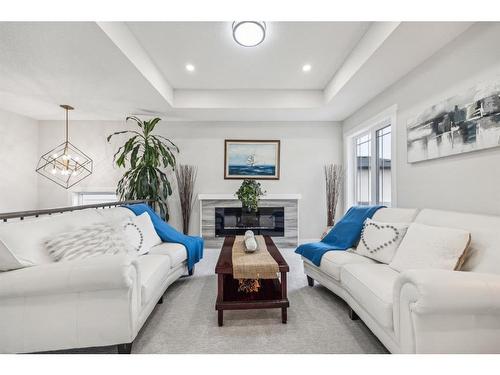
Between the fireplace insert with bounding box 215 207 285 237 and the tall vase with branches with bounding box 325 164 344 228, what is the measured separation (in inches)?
33.4

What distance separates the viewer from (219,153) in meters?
4.66

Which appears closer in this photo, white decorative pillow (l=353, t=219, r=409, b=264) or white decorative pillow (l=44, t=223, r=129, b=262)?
white decorative pillow (l=44, t=223, r=129, b=262)

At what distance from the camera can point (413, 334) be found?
120 centimetres

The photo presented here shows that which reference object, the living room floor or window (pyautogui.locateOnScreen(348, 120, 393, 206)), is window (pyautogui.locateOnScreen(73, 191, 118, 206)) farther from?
window (pyautogui.locateOnScreen(348, 120, 393, 206))

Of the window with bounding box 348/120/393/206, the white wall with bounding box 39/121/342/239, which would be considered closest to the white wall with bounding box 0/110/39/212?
the white wall with bounding box 39/121/342/239

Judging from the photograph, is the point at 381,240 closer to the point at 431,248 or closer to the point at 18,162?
the point at 431,248

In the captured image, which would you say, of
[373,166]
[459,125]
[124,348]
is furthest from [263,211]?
[124,348]

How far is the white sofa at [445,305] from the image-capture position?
45.1 inches

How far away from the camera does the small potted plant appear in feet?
13.8

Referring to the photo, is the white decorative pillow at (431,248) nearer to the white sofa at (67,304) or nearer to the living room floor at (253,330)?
the living room floor at (253,330)

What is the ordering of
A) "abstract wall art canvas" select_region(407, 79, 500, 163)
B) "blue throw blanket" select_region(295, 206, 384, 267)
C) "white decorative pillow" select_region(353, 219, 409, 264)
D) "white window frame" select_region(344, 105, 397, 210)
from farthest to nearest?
"white window frame" select_region(344, 105, 397, 210) → "blue throw blanket" select_region(295, 206, 384, 267) → "white decorative pillow" select_region(353, 219, 409, 264) → "abstract wall art canvas" select_region(407, 79, 500, 163)

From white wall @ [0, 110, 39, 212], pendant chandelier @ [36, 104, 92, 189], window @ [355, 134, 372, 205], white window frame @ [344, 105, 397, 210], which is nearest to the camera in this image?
white window frame @ [344, 105, 397, 210]

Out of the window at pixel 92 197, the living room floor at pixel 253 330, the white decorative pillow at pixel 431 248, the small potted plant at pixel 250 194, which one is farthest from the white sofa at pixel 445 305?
the window at pixel 92 197
